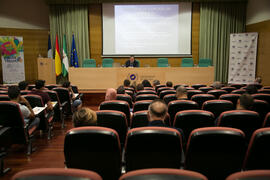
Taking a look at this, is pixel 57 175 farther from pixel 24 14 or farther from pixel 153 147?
pixel 24 14

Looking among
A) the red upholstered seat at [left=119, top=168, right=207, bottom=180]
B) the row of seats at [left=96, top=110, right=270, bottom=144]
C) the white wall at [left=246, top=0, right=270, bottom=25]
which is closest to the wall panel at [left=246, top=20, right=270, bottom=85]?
the white wall at [left=246, top=0, right=270, bottom=25]

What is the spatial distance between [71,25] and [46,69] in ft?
8.58

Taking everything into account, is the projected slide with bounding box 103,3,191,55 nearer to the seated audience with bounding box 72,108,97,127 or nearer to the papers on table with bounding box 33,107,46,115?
the papers on table with bounding box 33,107,46,115

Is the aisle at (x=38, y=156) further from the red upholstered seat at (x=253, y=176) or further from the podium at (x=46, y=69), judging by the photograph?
the podium at (x=46, y=69)

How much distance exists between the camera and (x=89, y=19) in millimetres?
10945

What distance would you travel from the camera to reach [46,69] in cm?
995

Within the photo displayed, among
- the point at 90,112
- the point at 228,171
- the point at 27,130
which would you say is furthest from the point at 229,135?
the point at 27,130

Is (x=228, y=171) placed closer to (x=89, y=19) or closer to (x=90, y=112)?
(x=90, y=112)

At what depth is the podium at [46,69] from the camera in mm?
9789

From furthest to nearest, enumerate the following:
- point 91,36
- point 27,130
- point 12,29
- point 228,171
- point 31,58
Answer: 1. point 91,36
2. point 31,58
3. point 12,29
4. point 27,130
5. point 228,171

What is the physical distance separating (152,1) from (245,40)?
468 cm

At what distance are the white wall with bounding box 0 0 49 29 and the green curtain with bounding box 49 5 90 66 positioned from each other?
51cm

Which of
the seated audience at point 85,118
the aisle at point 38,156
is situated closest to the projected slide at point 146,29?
the aisle at point 38,156

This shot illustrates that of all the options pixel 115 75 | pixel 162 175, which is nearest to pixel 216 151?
pixel 162 175
